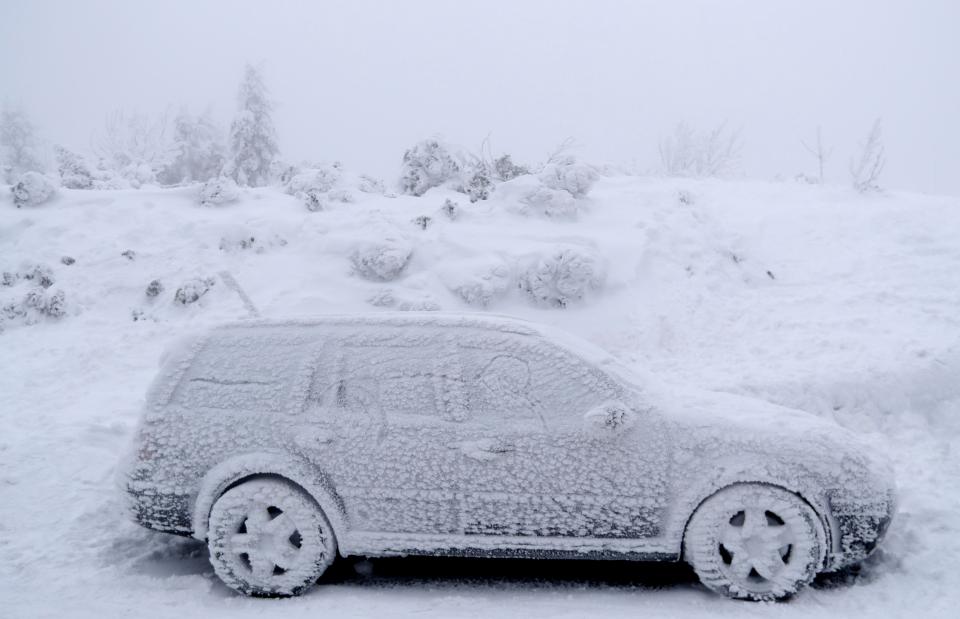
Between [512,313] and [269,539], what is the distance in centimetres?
518

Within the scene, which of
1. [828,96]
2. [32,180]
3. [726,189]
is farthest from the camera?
[828,96]

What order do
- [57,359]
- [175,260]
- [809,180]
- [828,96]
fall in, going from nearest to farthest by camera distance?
[57,359]
[175,260]
[809,180]
[828,96]

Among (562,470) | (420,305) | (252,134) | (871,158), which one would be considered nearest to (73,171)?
(420,305)

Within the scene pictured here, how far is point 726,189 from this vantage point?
38.8 feet

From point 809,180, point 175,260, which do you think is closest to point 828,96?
point 809,180

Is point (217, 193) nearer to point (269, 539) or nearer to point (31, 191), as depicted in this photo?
point (31, 191)

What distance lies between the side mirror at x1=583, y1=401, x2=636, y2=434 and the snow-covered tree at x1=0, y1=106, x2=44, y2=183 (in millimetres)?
37408

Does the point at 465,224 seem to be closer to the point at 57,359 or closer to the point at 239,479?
the point at 57,359

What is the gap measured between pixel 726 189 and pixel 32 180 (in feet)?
42.5

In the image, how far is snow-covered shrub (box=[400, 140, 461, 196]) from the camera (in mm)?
12219

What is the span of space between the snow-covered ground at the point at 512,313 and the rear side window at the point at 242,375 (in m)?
1.04

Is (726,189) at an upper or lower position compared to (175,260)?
upper

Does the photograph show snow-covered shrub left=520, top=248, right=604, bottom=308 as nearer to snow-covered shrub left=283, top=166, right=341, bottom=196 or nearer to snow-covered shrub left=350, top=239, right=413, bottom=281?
snow-covered shrub left=350, top=239, right=413, bottom=281

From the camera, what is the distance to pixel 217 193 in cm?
1069
